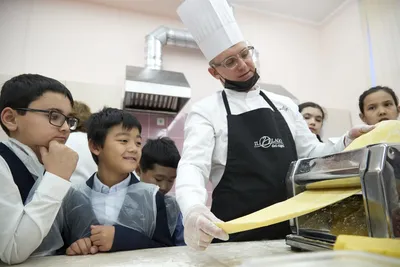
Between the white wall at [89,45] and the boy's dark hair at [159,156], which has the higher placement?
the white wall at [89,45]

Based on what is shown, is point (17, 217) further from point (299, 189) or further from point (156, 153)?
point (156, 153)

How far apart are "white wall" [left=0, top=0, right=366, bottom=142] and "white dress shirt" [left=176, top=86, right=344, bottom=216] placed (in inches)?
59.2

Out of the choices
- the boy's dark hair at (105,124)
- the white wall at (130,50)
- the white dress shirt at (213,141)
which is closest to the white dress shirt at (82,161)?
the boy's dark hair at (105,124)

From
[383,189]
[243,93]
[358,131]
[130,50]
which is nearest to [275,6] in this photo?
[130,50]

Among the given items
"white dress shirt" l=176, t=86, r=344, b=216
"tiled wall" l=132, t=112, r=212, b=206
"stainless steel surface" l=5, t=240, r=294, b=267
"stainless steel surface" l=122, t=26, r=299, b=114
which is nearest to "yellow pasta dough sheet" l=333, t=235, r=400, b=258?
"stainless steel surface" l=5, t=240, r=294, b=267

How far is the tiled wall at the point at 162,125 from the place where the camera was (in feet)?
8.23

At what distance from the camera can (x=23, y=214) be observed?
2.29 ft

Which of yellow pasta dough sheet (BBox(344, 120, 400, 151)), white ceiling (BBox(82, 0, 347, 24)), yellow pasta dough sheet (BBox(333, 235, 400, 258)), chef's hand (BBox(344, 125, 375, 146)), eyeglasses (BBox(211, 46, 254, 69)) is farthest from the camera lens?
white ceiling (BBox(82, 0, 347, 24))

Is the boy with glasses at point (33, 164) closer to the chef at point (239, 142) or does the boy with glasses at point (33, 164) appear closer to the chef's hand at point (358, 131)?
the chef at point (239, 142)

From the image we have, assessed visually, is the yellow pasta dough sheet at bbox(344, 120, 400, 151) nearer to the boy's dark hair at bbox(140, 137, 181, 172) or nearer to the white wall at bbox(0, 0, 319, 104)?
the boy's dark hair at bbox(140, 137, 181, 172)

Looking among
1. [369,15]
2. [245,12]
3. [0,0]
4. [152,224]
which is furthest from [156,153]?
[245,12]

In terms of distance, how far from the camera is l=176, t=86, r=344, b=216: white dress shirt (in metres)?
0.81

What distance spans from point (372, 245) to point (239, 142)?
2.02 feet

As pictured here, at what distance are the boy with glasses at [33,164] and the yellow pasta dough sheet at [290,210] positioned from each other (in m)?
0.43
